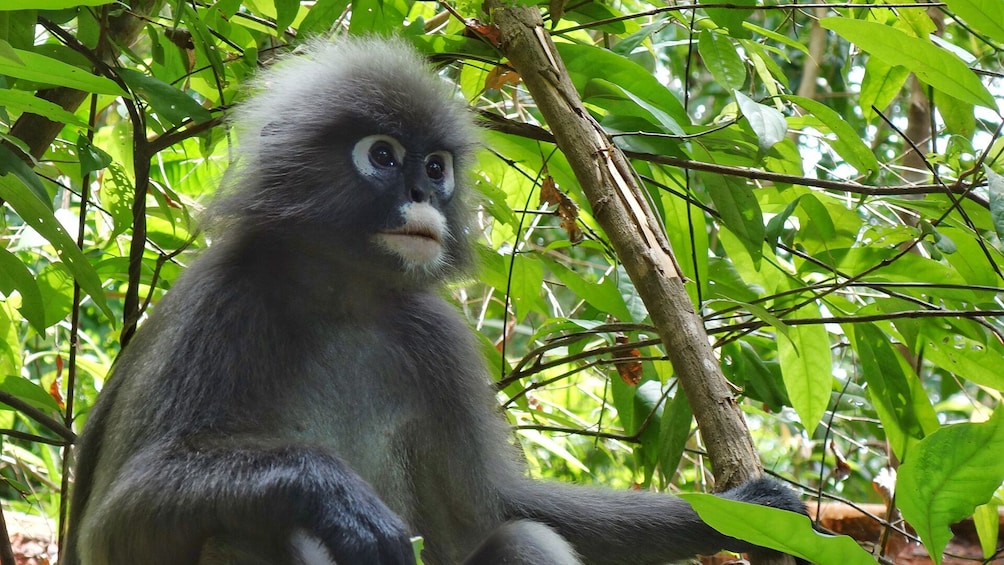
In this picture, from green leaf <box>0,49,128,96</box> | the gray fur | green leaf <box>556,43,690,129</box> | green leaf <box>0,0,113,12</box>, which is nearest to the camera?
green leaf <box>0,0,113,12</box>

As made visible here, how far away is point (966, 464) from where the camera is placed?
5.48 ft

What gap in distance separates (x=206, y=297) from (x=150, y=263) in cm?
104

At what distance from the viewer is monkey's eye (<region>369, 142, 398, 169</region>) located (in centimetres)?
293

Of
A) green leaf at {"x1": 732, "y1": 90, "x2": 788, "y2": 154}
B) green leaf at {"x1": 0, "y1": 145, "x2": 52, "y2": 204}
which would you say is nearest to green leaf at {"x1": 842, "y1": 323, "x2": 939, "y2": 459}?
green leaf at {"x1": 732, "y1": 90, "x2": 788, "y2": 154}

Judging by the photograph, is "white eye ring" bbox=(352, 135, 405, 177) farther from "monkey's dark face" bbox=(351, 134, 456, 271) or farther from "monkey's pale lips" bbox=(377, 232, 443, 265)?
"monkey's pale lips" bbox=(377, 232, 443, 265)

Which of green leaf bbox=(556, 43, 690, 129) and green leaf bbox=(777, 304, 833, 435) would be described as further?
green leaf bbox=(777, 304, 833, 435)

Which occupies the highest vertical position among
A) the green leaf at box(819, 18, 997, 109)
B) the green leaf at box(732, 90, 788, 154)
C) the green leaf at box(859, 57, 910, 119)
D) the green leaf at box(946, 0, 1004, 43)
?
the green leaf at box(859, 57, 910, 119)

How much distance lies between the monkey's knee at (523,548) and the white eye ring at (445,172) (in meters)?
0.97

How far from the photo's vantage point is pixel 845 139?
2.64 meters

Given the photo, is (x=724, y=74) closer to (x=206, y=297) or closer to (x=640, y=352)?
(x=640, y=352)

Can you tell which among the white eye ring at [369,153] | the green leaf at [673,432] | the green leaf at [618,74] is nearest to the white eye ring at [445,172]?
the white eye ring at [369,153]

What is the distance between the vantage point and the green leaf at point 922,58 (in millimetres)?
2254

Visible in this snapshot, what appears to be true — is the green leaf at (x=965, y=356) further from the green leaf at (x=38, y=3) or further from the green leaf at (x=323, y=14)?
the green leaf at (x=38, y=3)

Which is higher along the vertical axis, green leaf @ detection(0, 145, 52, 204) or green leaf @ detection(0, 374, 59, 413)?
green leaf @ detection(0, 145, 52, 204)
